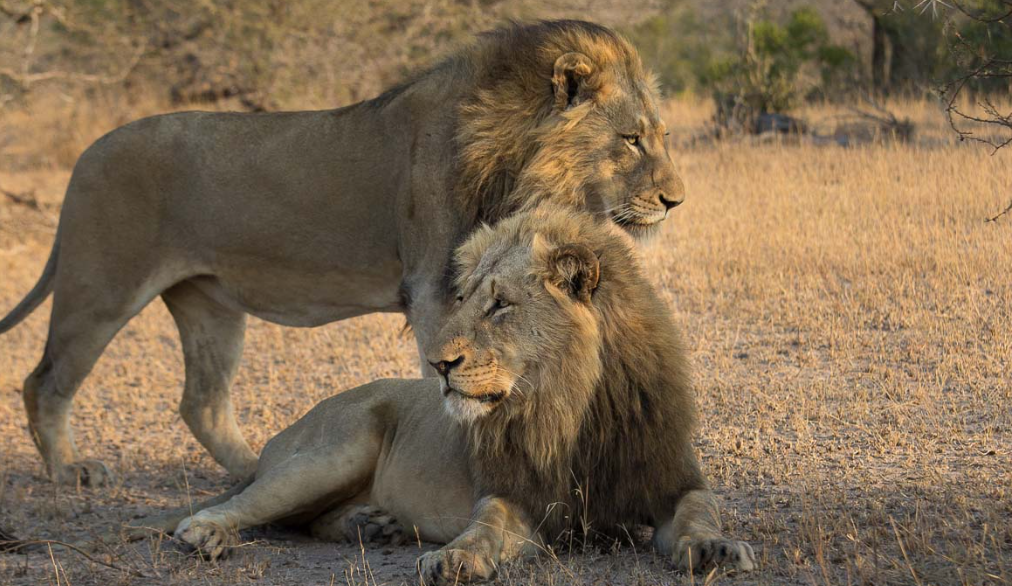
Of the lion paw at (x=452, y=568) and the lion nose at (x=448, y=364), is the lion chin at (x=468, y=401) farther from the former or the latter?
the lion paw at (x=452, y=568)

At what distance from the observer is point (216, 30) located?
47.0 ft

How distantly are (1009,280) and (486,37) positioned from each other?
264 cm

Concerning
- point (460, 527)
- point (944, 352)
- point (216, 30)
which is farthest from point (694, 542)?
point (216, 30)

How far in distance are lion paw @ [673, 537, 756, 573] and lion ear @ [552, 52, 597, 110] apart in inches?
87.3

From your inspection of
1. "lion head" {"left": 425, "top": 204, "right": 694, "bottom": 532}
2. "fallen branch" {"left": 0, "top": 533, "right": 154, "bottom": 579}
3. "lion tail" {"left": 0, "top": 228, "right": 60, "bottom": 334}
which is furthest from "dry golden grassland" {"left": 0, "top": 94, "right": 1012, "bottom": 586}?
"lion tail" {"left": 0, "top": 228, "right": 60, "bottom": 334}

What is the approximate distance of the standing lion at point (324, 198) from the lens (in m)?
5.24

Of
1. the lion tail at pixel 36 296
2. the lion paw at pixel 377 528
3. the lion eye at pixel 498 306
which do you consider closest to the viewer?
the lion eye at pixel 498 306

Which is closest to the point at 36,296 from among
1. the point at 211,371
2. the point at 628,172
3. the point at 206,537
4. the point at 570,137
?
the point at 211,371

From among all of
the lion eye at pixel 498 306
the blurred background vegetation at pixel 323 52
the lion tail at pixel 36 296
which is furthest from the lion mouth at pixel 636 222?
the blurred background vegetation at pixel 323 52

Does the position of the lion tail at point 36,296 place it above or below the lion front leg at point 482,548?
above

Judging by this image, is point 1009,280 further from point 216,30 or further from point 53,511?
point 216,30

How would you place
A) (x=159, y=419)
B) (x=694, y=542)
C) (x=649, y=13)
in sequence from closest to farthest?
1. (x=694, y=542)
2. (x=159, y=419)
3. (x=649, y=13)

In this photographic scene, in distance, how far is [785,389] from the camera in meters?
5.93

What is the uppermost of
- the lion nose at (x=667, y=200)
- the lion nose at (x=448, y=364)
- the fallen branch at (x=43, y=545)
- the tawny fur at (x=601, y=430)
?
the lion nose at (x=667, y=200)
